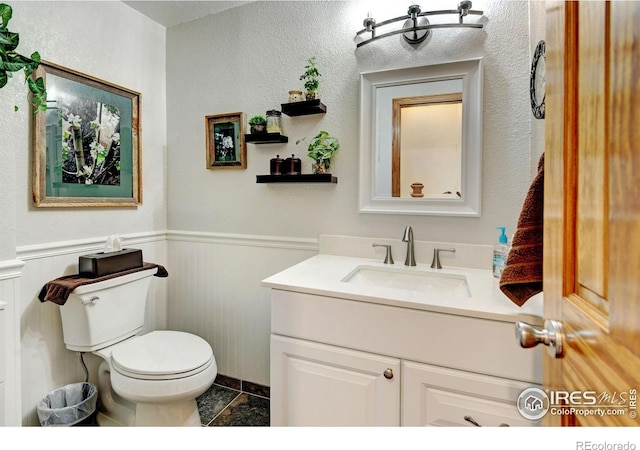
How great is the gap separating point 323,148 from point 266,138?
12.6 inches

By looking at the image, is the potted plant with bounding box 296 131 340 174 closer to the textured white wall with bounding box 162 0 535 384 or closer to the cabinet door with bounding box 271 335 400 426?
the textured white wall with bounding box 162 0 535 384

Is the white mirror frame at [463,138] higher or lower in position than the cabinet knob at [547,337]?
higher

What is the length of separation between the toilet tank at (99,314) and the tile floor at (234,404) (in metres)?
0.59

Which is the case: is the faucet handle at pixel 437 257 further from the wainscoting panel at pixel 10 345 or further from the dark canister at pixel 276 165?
the wainscoting panel at pixel 10 345

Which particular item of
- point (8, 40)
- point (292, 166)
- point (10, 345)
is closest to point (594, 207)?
point (292, 166)

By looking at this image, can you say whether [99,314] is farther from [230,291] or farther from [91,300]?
[230,291]

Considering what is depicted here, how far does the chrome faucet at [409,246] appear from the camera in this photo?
1469mm

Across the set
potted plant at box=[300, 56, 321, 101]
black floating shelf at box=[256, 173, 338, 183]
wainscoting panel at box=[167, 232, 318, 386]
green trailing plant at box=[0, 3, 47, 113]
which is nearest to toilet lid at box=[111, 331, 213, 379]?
wainscoting panel at box=[167, 232, 318, 386]

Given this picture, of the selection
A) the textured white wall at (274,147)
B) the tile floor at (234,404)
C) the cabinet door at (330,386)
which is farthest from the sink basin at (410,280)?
the tile floor at (234,404)

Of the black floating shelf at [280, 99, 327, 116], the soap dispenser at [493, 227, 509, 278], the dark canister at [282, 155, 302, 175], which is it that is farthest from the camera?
the dark canister at [282, 155, 302, 175]

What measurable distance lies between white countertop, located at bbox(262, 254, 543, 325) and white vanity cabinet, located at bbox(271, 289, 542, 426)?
0.07 ft

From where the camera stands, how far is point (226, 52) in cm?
192

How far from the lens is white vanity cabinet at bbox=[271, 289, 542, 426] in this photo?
927mm
